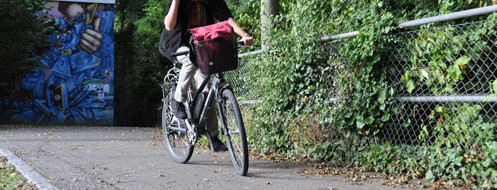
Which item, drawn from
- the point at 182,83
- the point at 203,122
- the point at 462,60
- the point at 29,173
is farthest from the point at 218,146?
the point at 462,60

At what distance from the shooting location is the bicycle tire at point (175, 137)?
5629mm

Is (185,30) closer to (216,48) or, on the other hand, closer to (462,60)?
(216,48)

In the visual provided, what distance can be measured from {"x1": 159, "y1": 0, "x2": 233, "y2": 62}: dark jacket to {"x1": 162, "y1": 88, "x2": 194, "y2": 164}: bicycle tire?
2.14 ft

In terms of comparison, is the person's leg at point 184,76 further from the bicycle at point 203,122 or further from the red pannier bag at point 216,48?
the red pannier bag at point 216,48

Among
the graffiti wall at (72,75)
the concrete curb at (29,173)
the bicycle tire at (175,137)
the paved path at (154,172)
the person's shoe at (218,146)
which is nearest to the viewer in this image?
the concrete curb at (29,173)

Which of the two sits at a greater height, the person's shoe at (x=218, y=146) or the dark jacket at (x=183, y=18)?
the dark jacket at (x=183, y=18)

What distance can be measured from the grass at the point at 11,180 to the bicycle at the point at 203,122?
1.61m

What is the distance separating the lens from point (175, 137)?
6059 millimetres

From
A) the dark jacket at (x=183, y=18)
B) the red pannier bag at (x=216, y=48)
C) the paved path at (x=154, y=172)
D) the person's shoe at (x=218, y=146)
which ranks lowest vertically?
the paved path at (x=154, y=172)

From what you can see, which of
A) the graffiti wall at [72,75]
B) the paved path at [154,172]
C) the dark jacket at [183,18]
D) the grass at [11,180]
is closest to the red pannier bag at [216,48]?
the dark jacket at [183,18]

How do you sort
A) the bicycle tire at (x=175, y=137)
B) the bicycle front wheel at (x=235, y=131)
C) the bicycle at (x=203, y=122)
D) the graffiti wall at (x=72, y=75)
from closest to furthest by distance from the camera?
the bicycle front wheel at (x=235, y=131)
the bicycle at (x=203, y=122)
the bicycle tire at (x=175, y=137)
the graffiti wall at (x=72, y=75)

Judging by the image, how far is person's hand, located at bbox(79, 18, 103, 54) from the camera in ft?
67.4

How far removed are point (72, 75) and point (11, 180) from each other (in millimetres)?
16791

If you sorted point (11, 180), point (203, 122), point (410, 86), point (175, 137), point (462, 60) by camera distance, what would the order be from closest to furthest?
point (462, 60), point (11, 180), point (410, 86), point (203, 122), point (175, 137)
